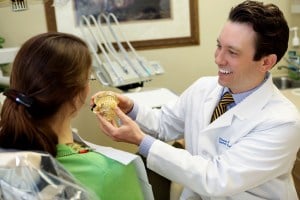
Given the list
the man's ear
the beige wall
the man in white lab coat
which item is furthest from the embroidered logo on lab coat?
the beige wall

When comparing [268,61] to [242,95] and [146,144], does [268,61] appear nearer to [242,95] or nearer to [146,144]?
[242,95]

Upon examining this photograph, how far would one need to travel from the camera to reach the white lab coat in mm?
1229

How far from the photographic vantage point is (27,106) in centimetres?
89

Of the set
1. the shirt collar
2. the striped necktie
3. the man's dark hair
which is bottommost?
the striped necktie

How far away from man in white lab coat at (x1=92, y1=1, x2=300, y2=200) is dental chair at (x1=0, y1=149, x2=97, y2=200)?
1.63ft

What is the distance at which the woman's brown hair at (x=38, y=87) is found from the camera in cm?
88

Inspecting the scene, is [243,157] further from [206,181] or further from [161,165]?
[161,165]

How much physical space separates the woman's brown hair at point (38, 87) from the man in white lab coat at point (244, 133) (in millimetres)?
375

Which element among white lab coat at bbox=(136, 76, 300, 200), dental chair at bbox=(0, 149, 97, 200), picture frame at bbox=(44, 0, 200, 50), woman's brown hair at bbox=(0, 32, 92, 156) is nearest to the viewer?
dental chair at bbox=(0, 149, 97, 200)

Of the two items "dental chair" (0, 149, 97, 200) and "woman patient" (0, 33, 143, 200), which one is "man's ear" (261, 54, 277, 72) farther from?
"dental chair" (0, 149, 97, 200)

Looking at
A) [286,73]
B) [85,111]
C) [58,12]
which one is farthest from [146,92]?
[286,73]

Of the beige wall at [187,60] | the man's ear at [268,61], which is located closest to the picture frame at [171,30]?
the beige wall at [187,60]

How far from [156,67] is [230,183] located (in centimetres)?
111

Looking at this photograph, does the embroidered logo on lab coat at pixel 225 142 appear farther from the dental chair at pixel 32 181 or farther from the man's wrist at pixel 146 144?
the dental chair at pixel 32 181
